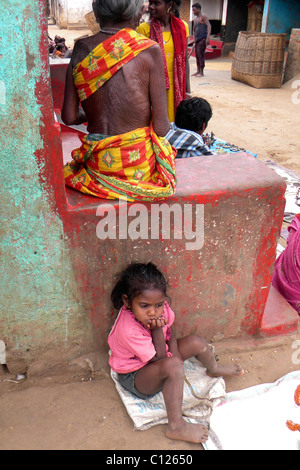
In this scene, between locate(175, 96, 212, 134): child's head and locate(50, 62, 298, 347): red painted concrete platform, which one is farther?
locate(175, 96, 212, 134): child's head

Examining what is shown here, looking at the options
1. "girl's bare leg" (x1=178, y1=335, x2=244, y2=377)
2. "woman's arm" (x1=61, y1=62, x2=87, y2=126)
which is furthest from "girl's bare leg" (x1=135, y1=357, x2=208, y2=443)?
"woman's arm" (x1=61, y1=62, x2=87, y2=126)

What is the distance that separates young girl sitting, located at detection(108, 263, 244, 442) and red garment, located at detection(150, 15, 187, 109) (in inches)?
105

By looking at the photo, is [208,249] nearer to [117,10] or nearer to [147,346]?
[147,346]

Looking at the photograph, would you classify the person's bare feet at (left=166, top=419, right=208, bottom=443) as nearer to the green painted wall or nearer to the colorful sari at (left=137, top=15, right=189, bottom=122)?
the green painted wall

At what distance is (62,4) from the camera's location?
878 inches

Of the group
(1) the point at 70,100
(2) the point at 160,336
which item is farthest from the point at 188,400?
(1) the point at 70,100

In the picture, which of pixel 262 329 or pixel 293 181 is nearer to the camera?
pixel 262 329

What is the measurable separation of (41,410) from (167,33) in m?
3.45

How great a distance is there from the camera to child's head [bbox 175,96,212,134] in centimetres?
322

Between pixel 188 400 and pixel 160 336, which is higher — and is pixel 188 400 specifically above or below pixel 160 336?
below

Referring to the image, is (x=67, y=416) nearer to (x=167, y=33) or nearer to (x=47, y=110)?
(x=47, y=110)

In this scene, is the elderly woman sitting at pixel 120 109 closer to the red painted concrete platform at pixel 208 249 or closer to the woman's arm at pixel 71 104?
the woman's arm at pixel 71 104

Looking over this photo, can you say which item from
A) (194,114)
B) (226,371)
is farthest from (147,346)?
(194,114)
